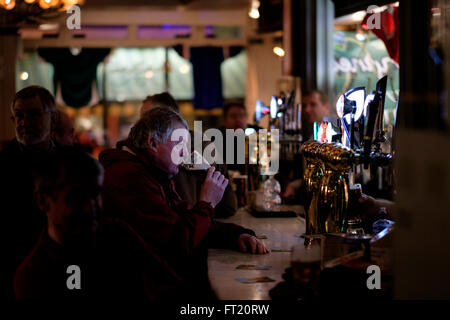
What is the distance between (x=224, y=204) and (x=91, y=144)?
8472 millimetres

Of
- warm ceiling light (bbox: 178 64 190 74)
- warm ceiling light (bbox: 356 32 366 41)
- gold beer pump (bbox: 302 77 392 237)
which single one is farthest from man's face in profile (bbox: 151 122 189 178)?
warm ceiling light (bbox: 178 64 190 74)

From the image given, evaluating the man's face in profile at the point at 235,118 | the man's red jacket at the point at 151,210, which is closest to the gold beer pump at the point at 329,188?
the man's red jacket at the point at 151,210

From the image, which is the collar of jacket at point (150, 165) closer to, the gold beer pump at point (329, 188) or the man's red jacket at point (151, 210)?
the man's red jacket at point (151, 210)

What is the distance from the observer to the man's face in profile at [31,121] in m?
3.47

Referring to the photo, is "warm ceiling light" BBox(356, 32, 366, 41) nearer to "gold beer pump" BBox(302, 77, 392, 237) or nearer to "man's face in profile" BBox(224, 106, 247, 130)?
"man's face in profile" BBox(224, 106, 247, 130)

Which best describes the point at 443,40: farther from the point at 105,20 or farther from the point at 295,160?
the point at 105,20

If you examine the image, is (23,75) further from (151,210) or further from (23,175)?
(151,210)

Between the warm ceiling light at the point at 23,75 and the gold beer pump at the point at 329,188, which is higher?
the warm ceiling light at the point at 23,75

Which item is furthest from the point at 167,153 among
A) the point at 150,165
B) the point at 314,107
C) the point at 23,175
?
the point at 314,107

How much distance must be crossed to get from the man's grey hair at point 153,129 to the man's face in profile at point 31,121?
36.1 inches

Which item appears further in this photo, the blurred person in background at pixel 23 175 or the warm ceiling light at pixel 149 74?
the warm ceiling light at pixel 149 74

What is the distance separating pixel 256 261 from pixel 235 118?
4110 millimetres

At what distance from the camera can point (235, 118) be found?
6555 mm

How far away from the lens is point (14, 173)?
302cm
